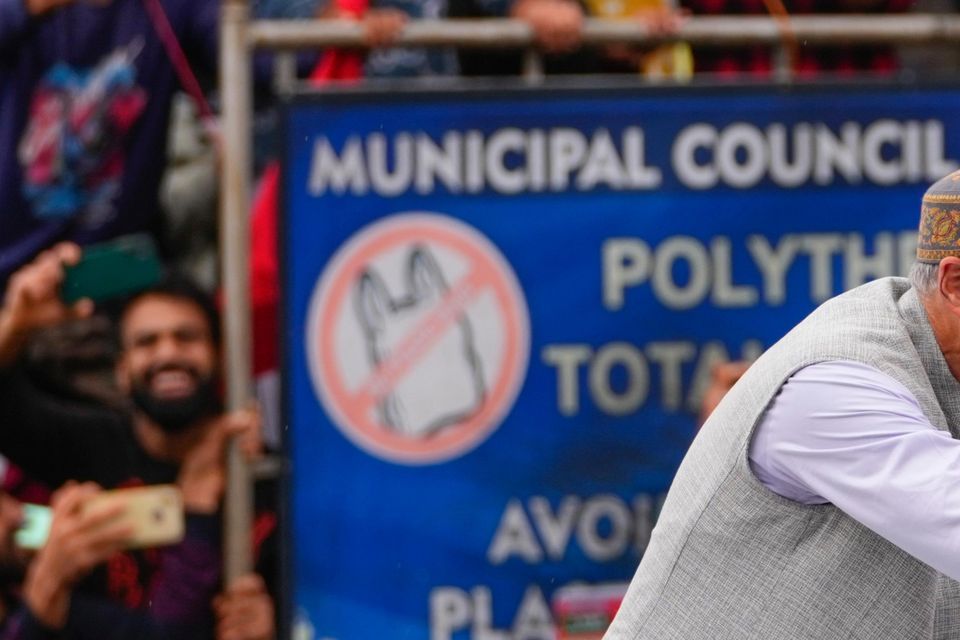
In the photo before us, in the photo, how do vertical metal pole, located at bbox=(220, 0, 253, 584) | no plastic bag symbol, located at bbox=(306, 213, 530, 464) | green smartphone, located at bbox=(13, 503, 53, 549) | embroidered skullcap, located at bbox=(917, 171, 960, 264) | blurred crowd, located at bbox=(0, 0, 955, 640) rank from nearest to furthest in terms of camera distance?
embroidered skullcap, located at bbox=(917, 171, 960, 264), no plastic bag symbol, located at bbox=(306, 213, 530, 464), vertical metal pole, located at bbox=(220, 0, 253, 584), blurred crowd, located at bbox=(0, 0, 955, 640), green smartphone, located at bbox=(13, 503, 53, 549)

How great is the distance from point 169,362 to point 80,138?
0.81 meters

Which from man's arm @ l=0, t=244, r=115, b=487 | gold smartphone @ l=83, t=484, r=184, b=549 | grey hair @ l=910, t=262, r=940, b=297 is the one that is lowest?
gold smartphone @ l=83, t=484, r=184, b=549

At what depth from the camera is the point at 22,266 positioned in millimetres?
5520

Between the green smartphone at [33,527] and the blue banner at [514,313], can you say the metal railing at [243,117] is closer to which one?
the blue banner at [514,313]

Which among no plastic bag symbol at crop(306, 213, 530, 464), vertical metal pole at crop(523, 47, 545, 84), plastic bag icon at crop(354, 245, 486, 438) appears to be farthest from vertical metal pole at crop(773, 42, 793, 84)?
plastic bag icon at crop(354, 245, 486, 438)

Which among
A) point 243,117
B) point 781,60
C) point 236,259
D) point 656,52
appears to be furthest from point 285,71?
point 781,60

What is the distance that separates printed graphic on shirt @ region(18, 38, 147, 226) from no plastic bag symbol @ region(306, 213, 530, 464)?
111cm

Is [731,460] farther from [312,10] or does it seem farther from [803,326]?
[312,10]

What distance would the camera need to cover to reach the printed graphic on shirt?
5609mm

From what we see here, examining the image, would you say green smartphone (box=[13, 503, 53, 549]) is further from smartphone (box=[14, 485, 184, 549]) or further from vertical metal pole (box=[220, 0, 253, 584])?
vertical metal pole (box=[220, 0, 253, 584])

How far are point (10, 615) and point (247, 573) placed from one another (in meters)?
0.83

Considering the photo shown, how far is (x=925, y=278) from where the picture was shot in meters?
3.06

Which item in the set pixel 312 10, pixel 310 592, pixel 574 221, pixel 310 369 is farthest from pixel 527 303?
pixel 312 10

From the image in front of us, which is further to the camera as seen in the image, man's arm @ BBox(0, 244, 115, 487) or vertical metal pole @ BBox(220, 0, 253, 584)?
man's arm @ BBox(0, 244, 115, 487)
